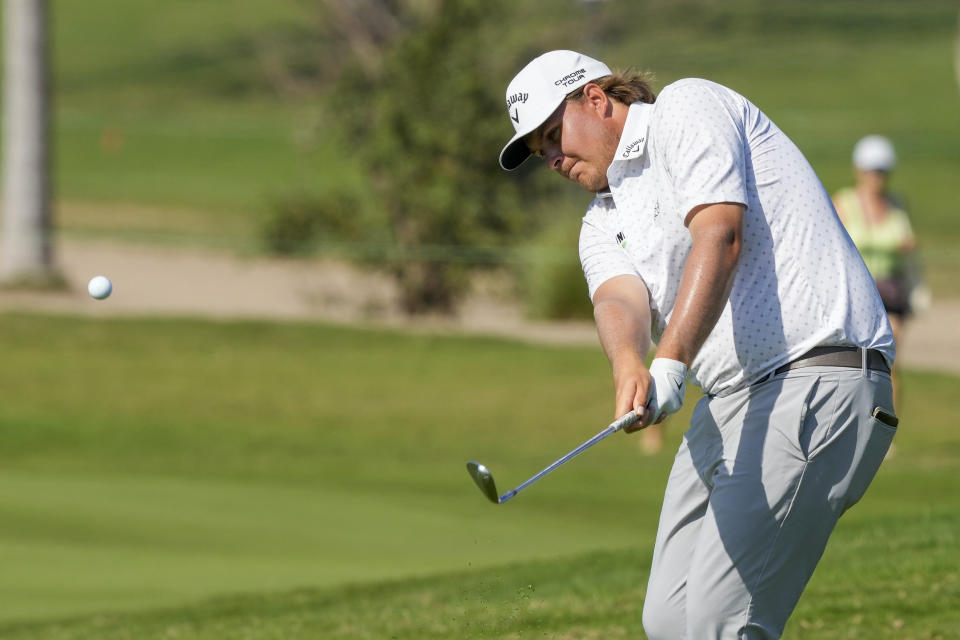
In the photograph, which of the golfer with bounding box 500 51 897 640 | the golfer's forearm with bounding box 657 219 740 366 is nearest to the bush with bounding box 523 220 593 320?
the golfer with bounding box 500 51 897 640

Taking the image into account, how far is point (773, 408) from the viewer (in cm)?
376

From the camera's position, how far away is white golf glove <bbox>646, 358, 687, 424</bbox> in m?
3.58

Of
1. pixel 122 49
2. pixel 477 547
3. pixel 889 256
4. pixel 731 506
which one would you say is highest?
pixel 731 506

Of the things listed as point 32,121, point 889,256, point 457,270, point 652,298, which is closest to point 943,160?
point 457,270

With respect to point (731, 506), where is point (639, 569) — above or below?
below

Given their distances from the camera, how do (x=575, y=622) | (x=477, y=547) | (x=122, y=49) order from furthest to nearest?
(x=122, y=49) < (x=477, y=547) < (x=575, y=622)

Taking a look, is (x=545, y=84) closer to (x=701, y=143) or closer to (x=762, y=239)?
(x=701, y=143)

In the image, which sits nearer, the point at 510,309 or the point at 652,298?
the point at 652,298

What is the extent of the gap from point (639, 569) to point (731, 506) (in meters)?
2.97

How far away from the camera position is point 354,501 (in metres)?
8.58

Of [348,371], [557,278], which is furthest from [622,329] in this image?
[557,278]

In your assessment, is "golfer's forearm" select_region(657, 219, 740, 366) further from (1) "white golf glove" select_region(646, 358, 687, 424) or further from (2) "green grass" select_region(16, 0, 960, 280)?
(2) "green grass" select_region(16, 0, 960, 280)

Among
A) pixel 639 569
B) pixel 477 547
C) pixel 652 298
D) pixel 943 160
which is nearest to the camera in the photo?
pixel 652 298

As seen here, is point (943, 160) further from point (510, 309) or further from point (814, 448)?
point (814, 448)
